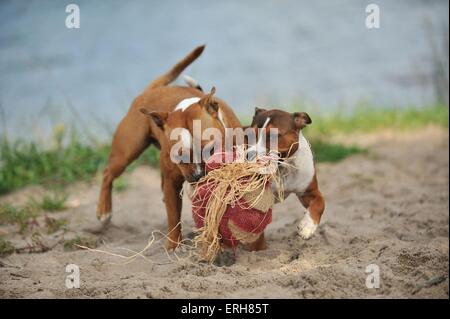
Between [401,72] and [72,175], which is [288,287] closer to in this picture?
[72,175]

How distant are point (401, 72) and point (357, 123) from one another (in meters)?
4.37

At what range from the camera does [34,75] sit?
1484cm

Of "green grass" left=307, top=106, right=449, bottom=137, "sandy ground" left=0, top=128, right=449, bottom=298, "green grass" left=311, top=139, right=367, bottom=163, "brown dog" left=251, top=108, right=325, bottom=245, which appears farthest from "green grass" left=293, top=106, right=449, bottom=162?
"brown dog" left=251, top=108, right=325, bottom=245

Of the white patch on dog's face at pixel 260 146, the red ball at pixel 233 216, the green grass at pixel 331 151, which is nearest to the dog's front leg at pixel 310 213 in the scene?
the red ball at pixel 233 216

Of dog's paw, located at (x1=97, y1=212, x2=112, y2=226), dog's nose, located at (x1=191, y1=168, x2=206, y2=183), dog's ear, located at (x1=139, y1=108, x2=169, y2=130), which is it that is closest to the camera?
dog's nose, located at (x1=191, y1=168, x2=206, y2=183)

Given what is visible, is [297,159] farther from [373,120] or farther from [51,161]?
[373,120]

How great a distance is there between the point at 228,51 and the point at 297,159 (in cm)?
1079

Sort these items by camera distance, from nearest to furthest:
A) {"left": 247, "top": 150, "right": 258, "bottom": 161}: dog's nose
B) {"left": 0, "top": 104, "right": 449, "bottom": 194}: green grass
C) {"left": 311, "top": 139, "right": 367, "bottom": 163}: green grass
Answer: {"left": 247, "top": 150, "right": 258, "bottom": 161}: dog's nose → {"left": 0, "top": 104, "right": 449, "bottom": 194}: green grass → {"left": 311, "top": 139, "right": 367, "bottom": 163}: green grass

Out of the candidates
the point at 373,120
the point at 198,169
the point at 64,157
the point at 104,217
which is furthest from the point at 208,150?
the point at 373,120

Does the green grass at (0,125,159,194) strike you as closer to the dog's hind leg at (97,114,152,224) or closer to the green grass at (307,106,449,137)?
the dog's hind leg at (97,114,152,224)

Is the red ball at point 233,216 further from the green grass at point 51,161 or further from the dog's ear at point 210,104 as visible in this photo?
the green grass at point 51,161

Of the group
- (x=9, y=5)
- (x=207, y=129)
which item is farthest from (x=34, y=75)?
(x=207, y=129)

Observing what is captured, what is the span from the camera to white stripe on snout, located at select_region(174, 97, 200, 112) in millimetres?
6117

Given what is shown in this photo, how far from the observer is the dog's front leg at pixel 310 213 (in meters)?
5.91
